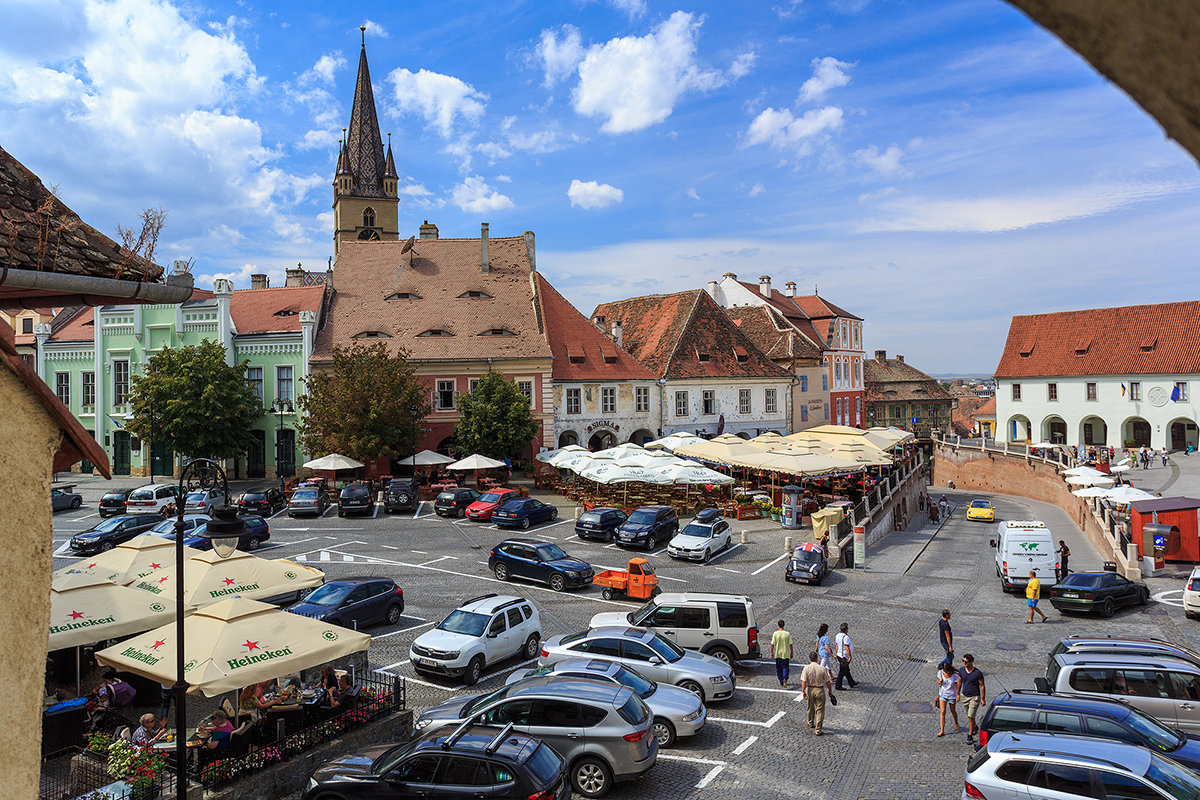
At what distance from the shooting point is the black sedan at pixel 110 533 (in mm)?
28109

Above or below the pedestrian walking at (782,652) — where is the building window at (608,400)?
above

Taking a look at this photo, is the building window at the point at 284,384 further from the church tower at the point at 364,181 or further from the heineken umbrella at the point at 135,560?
the church tower at the point at 364,181

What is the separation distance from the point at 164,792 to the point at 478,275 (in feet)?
149

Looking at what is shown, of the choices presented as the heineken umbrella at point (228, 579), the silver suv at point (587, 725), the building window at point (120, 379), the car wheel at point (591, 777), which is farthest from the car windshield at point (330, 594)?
the building window at point (120, 379)

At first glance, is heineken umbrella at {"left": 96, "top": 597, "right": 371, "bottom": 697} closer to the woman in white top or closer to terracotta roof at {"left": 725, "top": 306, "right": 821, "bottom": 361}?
the woman in white top

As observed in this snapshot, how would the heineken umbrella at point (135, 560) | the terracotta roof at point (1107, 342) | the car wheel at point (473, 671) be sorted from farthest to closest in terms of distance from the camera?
1. the terracotta roof at point (1107, 342)
2. the heineken umbrella at point (135, 560)
3. the car wheel at point (473, 671)

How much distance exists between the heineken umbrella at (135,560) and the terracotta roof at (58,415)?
15.2 metres

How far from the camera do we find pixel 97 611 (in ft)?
50.7

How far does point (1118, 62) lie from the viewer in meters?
1.67

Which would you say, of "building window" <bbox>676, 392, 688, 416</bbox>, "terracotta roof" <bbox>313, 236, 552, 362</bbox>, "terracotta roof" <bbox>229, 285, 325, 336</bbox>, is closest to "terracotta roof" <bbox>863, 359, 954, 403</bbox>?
"building window" <bbox>676, 392, 688, 416</bbox>

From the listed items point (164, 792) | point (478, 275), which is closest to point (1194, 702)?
point (164, 792)

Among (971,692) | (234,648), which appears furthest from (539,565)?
(971,692)

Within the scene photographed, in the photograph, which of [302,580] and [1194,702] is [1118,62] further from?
[302,580]

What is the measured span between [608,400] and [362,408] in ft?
57.6
